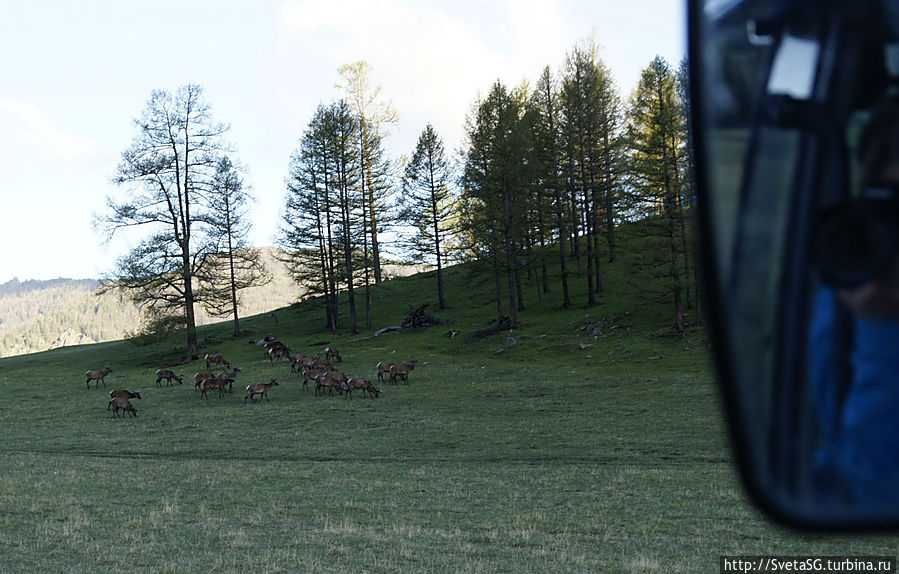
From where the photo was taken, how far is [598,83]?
Answer: 41.2m

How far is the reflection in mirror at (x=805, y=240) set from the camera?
0.81 metres

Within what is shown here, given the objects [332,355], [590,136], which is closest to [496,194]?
[590,136]

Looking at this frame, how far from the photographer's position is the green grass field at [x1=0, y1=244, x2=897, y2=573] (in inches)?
403

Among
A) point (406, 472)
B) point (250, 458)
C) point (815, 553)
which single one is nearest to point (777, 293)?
point (815, 553)

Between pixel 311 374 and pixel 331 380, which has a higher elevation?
pixel 311 374

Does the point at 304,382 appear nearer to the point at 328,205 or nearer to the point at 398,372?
the point at 398,372

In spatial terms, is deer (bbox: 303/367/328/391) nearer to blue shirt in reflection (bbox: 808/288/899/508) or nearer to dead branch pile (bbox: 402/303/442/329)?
dead branch pile (bbox: 402/303/442/329)

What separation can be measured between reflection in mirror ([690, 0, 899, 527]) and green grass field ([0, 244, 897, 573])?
22cm

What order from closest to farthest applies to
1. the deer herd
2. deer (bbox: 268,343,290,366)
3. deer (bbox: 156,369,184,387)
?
1. the deer herd
2. deer (bbox: 156,369,184,387)
3. deer (bbox: 268,343,290,366)

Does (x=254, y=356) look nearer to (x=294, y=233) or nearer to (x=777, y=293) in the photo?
(x=294, y=233)

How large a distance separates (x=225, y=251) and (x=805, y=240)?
169 ft

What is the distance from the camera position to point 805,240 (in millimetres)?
856

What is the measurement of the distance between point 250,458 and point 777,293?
1963 centimetres

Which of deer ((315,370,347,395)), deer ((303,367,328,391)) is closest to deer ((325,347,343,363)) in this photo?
deer ((303,367,328,391))
